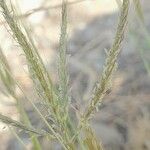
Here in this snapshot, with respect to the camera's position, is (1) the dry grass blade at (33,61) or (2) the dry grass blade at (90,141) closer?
(1) the dry grass blade at (33,61)

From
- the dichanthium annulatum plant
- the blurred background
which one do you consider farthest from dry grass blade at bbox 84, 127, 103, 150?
the blurred background

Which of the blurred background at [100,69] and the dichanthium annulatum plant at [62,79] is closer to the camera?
the dichanthium annulatum plant at [62,79]

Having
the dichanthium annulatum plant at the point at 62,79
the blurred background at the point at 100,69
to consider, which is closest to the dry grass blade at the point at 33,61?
the dichanthium annulatum plant at the point at 62,79

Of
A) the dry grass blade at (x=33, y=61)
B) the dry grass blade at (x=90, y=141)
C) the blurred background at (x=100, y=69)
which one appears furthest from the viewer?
the blurred background at (x=100, y=69)

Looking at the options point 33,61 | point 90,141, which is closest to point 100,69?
point 90,141

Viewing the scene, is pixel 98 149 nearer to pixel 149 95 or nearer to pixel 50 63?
pixel 149 95

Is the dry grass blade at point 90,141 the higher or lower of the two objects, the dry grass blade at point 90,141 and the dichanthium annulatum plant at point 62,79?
the lower

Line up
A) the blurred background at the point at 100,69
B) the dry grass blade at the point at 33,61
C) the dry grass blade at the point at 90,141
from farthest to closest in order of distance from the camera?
the blurred background at the point at 100,69 < the dry grass blade at the point at 90,141 < the dry grass blade at the point at 33,61

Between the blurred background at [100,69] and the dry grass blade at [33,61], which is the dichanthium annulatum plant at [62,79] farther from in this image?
the blurred background at [100,69]

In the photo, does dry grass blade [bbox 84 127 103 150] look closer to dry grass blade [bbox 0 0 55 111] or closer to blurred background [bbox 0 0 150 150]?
dry grass blade [bbox 0 0 55 111]
